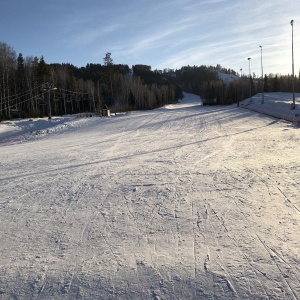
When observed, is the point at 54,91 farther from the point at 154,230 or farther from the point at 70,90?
the point at 154,230

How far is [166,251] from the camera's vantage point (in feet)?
17.3

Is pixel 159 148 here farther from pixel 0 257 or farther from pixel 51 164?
pixel 0 257

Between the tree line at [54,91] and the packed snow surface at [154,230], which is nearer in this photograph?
the packed snow surface at [154,230]

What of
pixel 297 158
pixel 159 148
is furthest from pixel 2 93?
pixel 297 158

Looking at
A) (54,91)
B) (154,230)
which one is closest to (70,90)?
(54,91)

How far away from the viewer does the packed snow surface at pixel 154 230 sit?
14.2 ft

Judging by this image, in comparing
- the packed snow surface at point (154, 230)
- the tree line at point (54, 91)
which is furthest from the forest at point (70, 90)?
the packed snow surface at point (154, 230)

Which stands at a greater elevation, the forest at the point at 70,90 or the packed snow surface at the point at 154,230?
the forest at the point at 70,90

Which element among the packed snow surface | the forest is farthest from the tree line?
the packed snow surface

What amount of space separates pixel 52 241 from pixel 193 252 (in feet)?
8.02

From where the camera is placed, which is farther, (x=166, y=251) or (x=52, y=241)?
(x=52, y=241)

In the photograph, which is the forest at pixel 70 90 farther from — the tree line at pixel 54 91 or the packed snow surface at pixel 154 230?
the packed snow surface at pixel 154 230

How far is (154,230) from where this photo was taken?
20.0 feet

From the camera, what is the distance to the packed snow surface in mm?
4336
